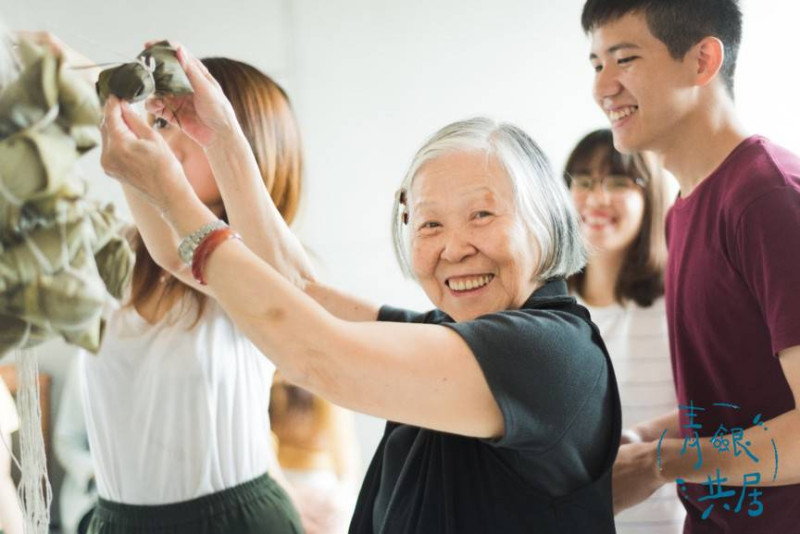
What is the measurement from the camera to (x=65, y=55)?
65cm

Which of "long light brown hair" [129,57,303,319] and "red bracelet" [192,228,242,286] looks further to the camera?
"long light brown hair" [129,57,303,319]

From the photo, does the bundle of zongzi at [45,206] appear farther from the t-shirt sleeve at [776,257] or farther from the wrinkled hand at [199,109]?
the t-shirt sleeve at [776,257]

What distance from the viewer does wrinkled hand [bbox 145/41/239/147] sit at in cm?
89

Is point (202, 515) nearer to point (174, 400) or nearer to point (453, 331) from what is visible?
point (174, 400)

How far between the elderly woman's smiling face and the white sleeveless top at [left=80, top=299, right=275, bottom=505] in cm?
29

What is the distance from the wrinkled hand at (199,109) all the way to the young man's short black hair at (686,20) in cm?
48

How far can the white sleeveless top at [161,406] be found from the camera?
962 millimetres

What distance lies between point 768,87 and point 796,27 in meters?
0.10

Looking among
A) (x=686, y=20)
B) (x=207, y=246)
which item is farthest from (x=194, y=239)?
(x=686, y=20)

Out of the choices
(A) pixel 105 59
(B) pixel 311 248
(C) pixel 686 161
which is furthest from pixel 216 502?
(C) pixel 686 161

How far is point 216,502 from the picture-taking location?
3.22 feet

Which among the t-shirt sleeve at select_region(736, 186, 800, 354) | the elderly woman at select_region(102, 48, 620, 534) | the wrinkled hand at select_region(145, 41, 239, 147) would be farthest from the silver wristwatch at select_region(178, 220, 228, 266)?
the t-shirt sleeve at select_region(736, 186, 800, 354)

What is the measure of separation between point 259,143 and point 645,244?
687 mm

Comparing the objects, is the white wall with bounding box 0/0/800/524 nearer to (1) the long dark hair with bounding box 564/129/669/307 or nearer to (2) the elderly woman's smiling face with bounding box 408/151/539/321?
(1) the long dark hair with bounding box 564/129/669/307
